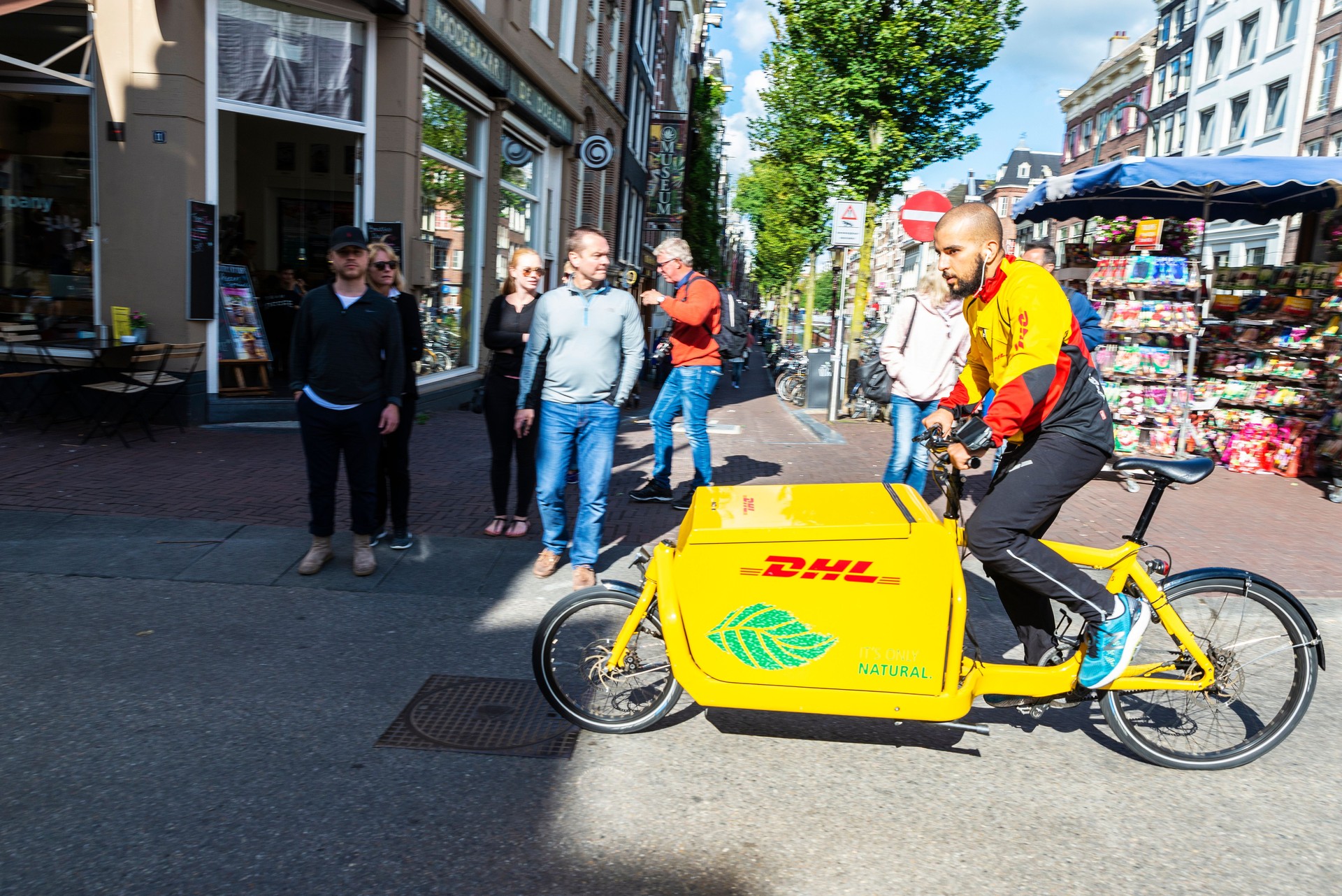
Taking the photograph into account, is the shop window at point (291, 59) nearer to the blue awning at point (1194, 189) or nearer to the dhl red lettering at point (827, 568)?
the blue awning at point (1194, 189)

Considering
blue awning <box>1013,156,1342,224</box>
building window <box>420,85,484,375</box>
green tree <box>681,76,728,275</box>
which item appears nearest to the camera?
blue awning <box>1013,156,1342,224</box>

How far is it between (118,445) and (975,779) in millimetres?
7491

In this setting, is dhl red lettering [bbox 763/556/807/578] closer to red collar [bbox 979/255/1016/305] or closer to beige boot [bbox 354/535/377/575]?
red collar [bbox 979/255/1016/305]

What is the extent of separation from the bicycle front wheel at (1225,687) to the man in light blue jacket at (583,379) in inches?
103

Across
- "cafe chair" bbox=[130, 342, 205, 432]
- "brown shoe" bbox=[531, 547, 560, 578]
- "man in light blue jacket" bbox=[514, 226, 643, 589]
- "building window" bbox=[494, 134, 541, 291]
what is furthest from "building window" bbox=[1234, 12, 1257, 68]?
"brown shoe" bbox=[531, 547, 560, 578]

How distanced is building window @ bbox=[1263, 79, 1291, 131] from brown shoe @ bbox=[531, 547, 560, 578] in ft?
117

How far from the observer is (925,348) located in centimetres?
609

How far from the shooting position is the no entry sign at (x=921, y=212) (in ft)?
36.7

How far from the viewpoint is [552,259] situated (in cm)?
1903

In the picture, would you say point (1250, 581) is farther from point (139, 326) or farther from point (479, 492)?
point (139, 326)

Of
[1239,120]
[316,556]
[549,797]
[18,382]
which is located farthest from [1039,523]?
[1239,120]

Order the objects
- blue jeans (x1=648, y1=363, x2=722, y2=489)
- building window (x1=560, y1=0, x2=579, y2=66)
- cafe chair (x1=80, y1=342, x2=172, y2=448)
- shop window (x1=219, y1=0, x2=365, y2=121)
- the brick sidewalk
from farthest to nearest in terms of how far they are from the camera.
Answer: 1. building window (x1=560, y1=0, x2=579, y2=66)
2. shop window (x1=219, y1=0, x2=365, y2=121)
3. cafe chair (x1=80, y1=342, x2=172, y2=448)
4. blue jeans (x1=648, y1=363, x2=722, y2=489)
5. the brick sidewalk

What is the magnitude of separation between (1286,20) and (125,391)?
37.4 meters

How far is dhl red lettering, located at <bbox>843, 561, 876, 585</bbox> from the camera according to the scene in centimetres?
313
